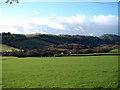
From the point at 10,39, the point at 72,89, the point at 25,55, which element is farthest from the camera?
the point at 10,39

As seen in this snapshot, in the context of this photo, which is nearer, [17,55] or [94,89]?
[94,89]

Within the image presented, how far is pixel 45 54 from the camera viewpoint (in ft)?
187

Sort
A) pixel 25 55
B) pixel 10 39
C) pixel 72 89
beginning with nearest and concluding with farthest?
pixel 72 89 < pixel 25 55 < pixel 10 39

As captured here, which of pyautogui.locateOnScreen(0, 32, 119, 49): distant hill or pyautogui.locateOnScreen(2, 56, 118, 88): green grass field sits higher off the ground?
pyautogui.locateOnScreen(0, 32, 119, 49): distant hill

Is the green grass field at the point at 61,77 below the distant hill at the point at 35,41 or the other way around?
below

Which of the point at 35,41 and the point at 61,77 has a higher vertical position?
the point at 35,41

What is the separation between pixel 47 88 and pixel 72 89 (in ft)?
5.46

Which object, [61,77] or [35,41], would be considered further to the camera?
[35,41]

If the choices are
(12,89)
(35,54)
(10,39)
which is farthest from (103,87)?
(10,39)

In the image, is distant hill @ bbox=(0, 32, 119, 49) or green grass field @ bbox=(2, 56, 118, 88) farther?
distant hill @ bbox=(0, 32, 119, 49)

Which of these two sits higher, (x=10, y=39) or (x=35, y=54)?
(x=10, y=39)

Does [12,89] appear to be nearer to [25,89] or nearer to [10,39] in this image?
[25,89]

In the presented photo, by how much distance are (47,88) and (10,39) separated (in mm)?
83659

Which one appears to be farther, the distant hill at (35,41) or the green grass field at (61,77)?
the distant hill at (35,41)
